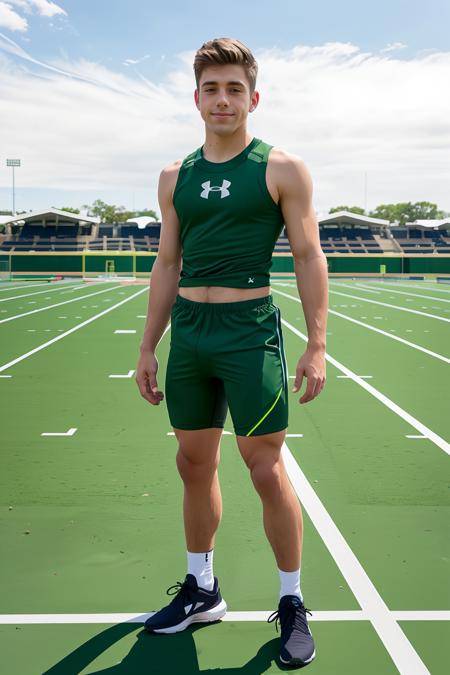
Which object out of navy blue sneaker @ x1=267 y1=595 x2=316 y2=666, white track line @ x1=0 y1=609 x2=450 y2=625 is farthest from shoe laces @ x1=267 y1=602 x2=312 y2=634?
white track line @ x1=0 y1=609 x2=450 y2=625

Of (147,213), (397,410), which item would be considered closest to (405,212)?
(147,213)

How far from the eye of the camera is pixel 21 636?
2.87 meters

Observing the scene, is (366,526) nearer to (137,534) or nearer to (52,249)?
(137,534)

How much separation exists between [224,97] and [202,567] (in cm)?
192

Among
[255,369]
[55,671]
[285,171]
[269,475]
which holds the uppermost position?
[285,171]

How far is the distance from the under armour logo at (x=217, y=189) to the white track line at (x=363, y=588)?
5.85 ft

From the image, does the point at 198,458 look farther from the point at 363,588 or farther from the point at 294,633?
the point at 363,588

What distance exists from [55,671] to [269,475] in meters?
1.03

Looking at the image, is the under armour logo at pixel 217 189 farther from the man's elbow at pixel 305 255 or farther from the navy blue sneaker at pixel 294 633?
the navy blue sneaker at pixel 294 633

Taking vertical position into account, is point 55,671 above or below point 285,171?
below

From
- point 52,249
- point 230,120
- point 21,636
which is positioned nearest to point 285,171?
point 230,120

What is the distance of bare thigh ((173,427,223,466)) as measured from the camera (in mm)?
2980

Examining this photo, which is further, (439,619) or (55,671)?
(439,619)

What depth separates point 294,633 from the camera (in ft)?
9.16
